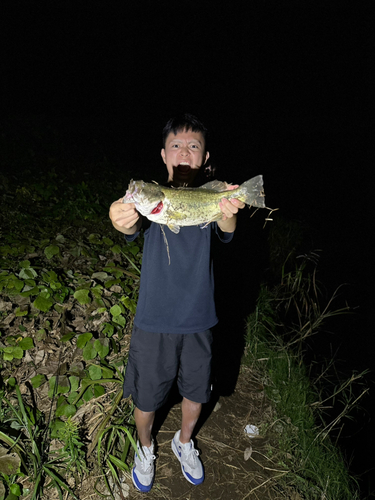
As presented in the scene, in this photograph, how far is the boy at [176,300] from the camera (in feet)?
6.90

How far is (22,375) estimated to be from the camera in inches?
109

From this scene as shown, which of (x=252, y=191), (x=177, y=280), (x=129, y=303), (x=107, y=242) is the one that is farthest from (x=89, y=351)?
(x=252, y=191)

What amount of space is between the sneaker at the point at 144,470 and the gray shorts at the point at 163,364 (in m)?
0.59

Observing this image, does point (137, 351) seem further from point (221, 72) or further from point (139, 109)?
point (221, 72)

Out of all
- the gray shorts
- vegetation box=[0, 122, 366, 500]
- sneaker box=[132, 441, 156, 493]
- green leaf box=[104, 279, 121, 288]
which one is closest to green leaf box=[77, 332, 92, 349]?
vegetation box=[0, 122, 366, 500]

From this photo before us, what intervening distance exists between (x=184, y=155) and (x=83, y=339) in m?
2.11

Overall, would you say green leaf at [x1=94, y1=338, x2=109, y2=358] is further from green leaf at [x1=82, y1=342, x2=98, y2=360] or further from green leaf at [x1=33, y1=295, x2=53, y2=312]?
green leaf at [x1=33, y1=295, x2=53, y2=312]

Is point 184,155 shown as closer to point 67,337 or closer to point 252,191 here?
point 252,191

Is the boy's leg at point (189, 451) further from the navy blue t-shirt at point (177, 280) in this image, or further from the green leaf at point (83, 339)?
the green leaf at point (83, 339)

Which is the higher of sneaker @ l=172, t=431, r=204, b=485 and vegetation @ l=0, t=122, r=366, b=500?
vegetation @ l=0, t=122, r=366, b=500

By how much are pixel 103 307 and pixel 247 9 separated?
11.8m

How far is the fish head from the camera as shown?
1642 mm

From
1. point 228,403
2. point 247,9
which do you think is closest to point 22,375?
point 228,403

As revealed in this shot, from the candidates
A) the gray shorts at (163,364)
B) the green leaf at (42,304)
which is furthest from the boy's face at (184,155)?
the green leaf at (42,304)
